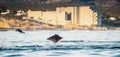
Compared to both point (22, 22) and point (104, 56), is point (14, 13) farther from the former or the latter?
point (104, 56)

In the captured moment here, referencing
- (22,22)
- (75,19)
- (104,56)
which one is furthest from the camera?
(22,22)

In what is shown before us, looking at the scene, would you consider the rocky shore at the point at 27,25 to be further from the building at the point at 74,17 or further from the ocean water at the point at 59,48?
the ocean water at the point at 59,48

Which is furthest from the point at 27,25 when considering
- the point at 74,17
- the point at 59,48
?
the point at 59,48

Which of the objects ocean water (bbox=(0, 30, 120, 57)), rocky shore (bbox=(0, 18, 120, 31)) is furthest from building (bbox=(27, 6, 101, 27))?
ocean water (bbox=(0, 30, 120, 57))

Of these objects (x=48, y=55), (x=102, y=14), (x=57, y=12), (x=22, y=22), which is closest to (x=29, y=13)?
(x=22, y=22)

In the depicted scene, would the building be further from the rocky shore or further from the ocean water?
the ocean water

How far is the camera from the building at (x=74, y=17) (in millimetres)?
65000

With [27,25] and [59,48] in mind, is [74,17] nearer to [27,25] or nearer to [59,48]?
[27,25]

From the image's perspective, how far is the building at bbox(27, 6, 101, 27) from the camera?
2559 inches

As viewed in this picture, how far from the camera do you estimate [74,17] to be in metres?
65.5

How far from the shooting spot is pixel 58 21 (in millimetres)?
65875

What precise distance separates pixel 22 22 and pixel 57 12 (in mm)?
7894

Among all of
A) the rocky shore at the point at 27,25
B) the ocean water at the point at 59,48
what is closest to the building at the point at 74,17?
the rocky shore at the point at 27,25

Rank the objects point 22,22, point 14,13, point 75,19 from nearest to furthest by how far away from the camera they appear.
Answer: point 75,19
point 22,22
point 14,13
